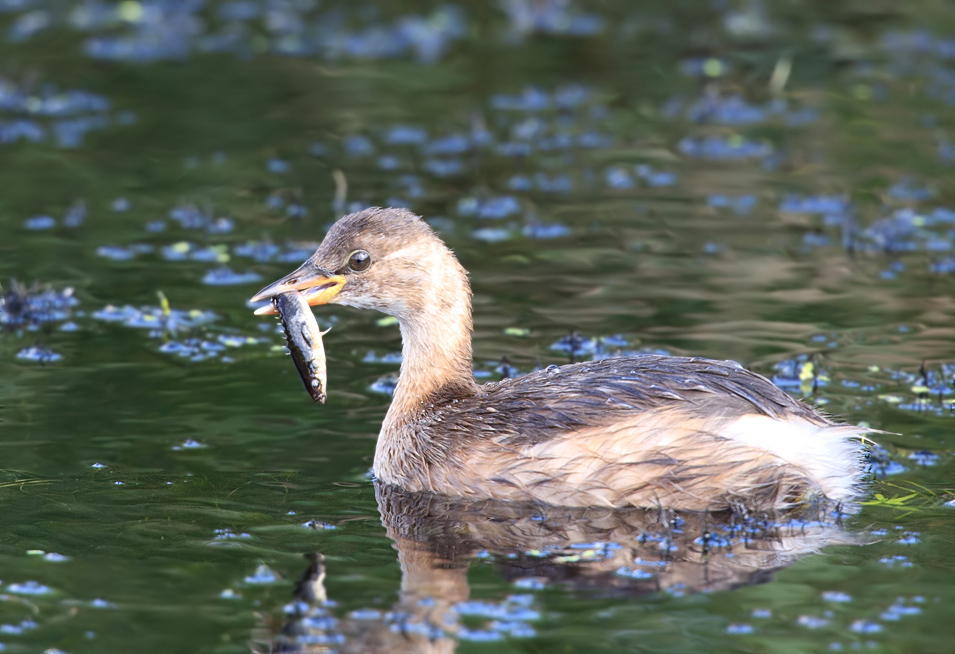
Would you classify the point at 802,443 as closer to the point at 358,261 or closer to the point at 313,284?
the point at 358,261

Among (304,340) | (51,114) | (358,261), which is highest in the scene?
(51,114)

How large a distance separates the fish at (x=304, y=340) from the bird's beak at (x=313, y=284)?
9cm

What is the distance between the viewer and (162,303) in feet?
31.0

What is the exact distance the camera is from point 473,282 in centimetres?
1025

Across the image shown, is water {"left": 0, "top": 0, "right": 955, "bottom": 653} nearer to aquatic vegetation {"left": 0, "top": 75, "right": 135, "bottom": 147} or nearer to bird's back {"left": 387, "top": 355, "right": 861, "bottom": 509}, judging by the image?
aquatic vegetation {"left": 0, "top": 75, "right": 135, "bottom": 147}

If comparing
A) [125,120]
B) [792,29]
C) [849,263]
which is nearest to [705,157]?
[849,263]

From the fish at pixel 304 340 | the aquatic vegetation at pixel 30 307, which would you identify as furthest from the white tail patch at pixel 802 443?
the aquatic vegetation at pixel 30 307

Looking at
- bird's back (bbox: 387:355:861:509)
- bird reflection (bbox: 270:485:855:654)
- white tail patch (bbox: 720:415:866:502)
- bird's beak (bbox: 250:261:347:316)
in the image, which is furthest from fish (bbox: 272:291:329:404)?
white tail patch (bbox: 720:415:866:502)

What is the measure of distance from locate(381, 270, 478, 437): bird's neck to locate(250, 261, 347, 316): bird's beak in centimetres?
46

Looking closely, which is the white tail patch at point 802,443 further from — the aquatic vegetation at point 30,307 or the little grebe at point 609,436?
the aquatic vegetation at point 30,307

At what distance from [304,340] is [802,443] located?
2514 mm

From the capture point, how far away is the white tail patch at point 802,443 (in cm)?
677

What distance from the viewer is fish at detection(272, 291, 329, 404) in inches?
290

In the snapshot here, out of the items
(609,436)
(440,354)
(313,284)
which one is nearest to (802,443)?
→ (609,436)
